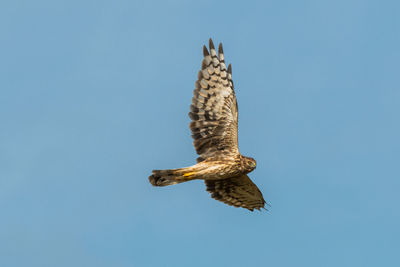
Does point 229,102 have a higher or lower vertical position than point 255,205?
higher

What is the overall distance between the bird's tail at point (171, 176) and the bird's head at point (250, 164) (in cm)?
122

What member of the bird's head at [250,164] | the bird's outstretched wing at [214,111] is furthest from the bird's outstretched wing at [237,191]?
the bird's outstretched wing at [214,111]

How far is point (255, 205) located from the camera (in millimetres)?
18703

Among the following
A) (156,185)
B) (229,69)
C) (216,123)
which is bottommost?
(156,185)

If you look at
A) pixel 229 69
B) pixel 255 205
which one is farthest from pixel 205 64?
pixel 255 205

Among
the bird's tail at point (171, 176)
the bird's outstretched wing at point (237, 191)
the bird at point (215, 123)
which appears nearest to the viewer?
the bird's tail at point (171, 176)

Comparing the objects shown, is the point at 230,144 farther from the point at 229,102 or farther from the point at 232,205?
the point at 232,205

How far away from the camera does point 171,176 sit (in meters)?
16.3

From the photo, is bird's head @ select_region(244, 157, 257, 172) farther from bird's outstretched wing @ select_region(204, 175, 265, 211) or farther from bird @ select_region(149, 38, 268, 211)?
bird's outstretched wing @ select_region(204, 175, 265, 211)

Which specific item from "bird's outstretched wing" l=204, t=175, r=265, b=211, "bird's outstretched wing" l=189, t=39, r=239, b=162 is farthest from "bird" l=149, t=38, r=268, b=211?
"bird's outstretched wing" l=204, t=175, r=265, b=211

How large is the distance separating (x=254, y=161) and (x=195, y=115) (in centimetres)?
168

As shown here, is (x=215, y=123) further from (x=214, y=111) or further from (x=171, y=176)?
Answer: (x=171, y=176)

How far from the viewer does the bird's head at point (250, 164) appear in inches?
651

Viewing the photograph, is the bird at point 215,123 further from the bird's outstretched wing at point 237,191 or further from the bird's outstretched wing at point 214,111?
the bird's outstretched wing at point 237,191
